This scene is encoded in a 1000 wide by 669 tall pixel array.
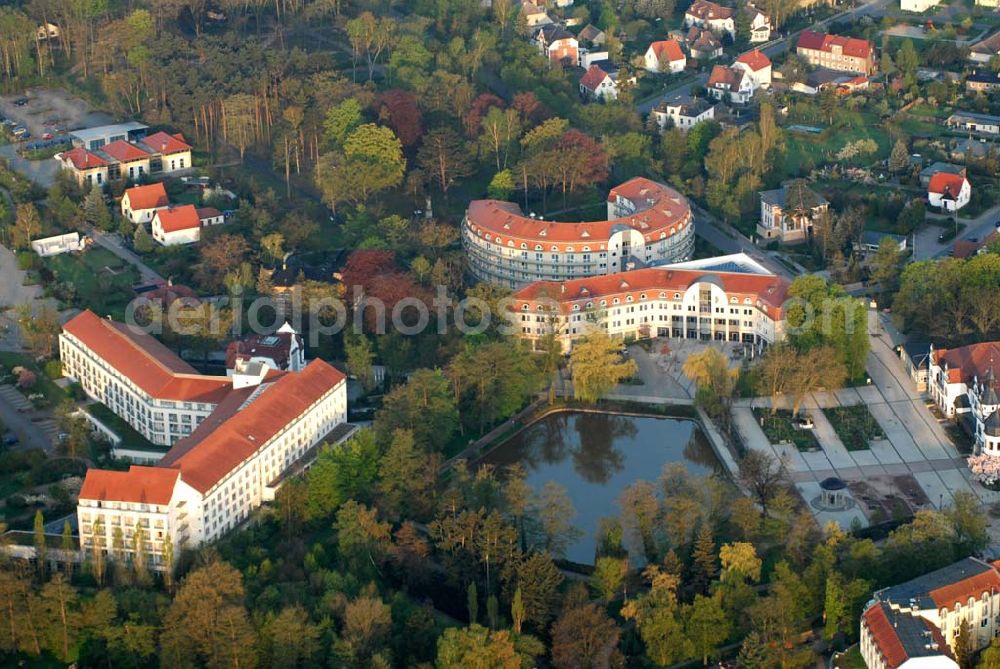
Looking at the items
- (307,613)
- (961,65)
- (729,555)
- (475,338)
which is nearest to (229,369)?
(475,338)

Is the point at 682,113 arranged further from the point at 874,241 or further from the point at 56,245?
the point at 56,245

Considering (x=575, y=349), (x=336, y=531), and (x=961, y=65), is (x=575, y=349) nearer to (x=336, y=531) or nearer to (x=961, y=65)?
(x=336, y=531)

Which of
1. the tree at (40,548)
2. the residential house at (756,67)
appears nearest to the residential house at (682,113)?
the residential house at (756,67)

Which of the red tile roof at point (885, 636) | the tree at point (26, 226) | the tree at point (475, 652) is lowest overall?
the tree at point (26, 226)

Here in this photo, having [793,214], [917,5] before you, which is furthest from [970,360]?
[917,5]

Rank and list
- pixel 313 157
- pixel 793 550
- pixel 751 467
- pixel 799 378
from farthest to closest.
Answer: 1. pixel 313 157
2. pixel 799 378
3. pixel 751 467
4. pixel 793 550

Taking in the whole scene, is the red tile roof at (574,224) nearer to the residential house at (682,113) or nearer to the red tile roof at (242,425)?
the red tile roof at (242,425)
